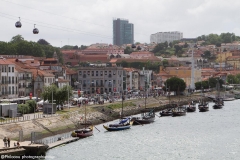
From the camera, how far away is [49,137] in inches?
2392

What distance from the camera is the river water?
53156 millimetres

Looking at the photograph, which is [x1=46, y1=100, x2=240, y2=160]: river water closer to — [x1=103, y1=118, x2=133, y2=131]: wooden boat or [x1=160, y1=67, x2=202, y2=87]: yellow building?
[x1=103, y1=118, x2=133, y2=131]: wooden boat

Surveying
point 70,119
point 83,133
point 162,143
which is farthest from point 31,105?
point 162,143

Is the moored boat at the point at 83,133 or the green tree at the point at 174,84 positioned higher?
the green tree at the point at 174,84

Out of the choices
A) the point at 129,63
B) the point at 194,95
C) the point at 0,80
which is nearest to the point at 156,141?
the point at 0,80

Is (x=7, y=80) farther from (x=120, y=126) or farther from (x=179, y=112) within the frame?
(x=179, y=112)

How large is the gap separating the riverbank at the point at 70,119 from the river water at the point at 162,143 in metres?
3.38

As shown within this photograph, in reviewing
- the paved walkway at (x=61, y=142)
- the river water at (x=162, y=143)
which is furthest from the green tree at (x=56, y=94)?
the paved walkway at (x=61, y=142)

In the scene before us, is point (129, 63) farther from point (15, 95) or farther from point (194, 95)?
point (15, 95)

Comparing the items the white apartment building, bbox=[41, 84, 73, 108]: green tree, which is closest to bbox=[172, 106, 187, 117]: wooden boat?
bbox=[41, 84, 73, 108]: green tree

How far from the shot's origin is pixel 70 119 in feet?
239

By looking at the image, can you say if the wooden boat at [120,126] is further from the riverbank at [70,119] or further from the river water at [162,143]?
the riverbank at [70,119]

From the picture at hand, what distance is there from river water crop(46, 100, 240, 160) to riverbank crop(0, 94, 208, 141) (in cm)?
338

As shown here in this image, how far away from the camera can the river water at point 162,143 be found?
53156mm
